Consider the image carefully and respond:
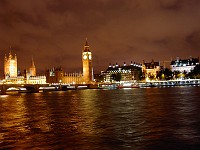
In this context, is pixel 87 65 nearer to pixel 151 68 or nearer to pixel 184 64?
pixel 151 68

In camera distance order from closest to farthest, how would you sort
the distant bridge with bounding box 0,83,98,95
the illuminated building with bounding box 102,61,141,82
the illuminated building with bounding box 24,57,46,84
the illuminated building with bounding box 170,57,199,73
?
the distant bridge with bounding box 0,83,98,95, the illuminated building with bounding box 24,57,46,84, the illuminated building with bounding box 170,57,199,73, the illuminated building with bounding box 102,61,141,82

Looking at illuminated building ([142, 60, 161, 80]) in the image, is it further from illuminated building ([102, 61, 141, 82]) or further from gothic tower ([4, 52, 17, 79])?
gothic tower ([4, 52, 17, 79])

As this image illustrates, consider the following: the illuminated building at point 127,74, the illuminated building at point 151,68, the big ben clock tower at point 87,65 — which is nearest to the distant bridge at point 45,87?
the big ben clock tower at point 87,65

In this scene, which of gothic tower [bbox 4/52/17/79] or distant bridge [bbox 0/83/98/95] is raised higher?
gothic tower [bbox 4/52/17/79]

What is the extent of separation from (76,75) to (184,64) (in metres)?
53.7

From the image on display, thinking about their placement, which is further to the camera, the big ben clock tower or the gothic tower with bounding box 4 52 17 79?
the gothic tower with bounding box 4 52 17 79

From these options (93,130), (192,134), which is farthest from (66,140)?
(192,134)

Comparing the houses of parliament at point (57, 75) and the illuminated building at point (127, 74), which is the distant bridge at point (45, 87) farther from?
the illuminated building at point (127, 74)

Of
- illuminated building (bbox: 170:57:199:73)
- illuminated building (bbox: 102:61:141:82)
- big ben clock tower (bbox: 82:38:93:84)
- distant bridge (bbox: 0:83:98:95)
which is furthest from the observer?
illuminated building (bbox: 102:61:141:82)

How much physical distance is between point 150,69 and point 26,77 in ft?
189

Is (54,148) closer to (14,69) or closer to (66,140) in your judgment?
(66,140)

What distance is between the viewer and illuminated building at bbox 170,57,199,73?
520 feet

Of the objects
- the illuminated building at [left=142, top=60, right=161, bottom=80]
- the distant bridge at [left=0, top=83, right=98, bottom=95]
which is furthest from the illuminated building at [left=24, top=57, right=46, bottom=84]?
the illuminated building at [left=142, top=60, right=161, bottom=80]

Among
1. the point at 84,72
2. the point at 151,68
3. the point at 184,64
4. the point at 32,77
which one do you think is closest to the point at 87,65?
the point at 84,72
